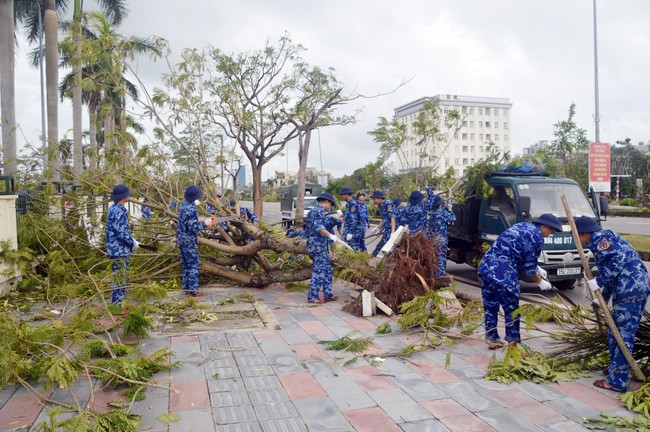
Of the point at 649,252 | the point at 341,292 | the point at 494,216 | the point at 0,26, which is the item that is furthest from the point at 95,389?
Answer: the point at 0,26

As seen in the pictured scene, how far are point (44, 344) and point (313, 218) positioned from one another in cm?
423

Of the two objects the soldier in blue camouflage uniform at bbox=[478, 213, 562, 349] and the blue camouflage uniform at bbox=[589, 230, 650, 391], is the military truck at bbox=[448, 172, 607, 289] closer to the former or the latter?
the soldier in blue camouflage uniform at bbox=[478, 213, 562, 349]

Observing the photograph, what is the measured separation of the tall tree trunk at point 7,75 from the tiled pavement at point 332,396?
13980 mm

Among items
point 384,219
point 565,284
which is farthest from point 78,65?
point 565,284

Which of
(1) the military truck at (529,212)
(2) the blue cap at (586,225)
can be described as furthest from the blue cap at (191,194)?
(2) the blue cap at (586,225)

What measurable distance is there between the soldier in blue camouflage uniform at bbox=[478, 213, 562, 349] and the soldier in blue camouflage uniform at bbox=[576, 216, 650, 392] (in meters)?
0.85

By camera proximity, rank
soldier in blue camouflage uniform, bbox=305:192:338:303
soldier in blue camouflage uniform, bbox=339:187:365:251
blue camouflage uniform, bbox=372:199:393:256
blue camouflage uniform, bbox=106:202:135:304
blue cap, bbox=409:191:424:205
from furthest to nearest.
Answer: blue camouflage uniform, bbox=372:199:393:256 < soldier in blue camouflage uniform, bbox=339:187:365:251 < blue cap, bbox=409:191:424:205 < soldier in blue camouflage uniform, bbox=305:192:338:303 < blue camouflage uniform, bbox=106:202:135:304

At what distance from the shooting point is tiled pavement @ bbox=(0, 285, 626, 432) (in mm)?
3822

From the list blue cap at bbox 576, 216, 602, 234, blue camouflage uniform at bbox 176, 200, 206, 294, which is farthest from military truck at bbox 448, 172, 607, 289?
blue camouflage uniform at bbox 176, 200, 206, 294

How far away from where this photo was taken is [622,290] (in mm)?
4398

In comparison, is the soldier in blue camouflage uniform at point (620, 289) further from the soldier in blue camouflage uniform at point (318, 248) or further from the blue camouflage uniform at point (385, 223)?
the blue camouflage uniform at point (385, 223)

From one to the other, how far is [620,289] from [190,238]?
624 cm

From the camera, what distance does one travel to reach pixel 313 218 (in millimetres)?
8016

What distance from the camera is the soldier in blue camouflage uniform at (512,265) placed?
5.42m
